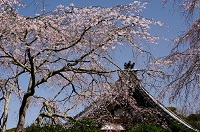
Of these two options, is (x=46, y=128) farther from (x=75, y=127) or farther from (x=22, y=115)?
(x=22, y=115)

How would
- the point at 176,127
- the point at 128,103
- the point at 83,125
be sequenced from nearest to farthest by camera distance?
1. the point at 83,125
2. the point at 176,127
3. the point at 128,103

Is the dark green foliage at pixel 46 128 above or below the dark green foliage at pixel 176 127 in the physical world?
above

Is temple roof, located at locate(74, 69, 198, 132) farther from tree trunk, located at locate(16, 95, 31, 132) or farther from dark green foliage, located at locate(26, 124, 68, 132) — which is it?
tree trunk, located at locate(16, 95, 31, 132)

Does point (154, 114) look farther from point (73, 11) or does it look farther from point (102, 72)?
point (73, 11)

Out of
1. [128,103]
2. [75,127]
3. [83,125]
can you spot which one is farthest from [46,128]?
[128,103]

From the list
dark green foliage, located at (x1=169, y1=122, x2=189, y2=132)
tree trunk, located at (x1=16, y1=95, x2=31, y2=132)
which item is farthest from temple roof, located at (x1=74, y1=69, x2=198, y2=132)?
tree trunk, located at (x1=16, y1=95, x2=31, y2=132)

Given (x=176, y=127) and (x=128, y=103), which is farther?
(x=128, y=103)

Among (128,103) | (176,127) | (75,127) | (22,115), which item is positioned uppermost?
(128,103)

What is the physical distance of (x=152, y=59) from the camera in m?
7.96

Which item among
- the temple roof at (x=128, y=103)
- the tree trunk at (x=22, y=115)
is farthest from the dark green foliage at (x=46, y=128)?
the temple roof at (x=128, y=103)

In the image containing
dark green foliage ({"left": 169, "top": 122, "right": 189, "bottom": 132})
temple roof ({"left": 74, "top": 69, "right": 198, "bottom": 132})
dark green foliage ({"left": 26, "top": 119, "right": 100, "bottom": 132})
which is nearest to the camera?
dark green foliage ({"left": 26, "top": 119, "right": 100, "bottom": 132})

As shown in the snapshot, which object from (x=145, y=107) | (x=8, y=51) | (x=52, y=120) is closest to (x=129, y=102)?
(x=145, y=107)

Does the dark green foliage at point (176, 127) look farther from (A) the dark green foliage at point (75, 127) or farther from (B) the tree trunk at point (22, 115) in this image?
(B) the tree trunk at point (22, 115)

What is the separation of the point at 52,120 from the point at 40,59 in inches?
72.8
